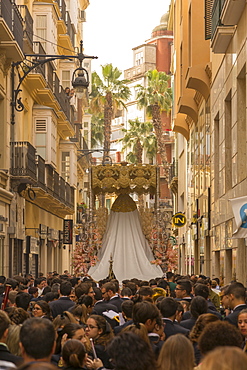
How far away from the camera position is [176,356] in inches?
212

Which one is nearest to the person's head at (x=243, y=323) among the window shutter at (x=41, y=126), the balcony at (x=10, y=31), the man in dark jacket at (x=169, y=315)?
the man in dark jacket at (x=169, y=315)

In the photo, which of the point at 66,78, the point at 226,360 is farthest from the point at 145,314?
the point at 66,78

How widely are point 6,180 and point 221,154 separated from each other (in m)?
7.23

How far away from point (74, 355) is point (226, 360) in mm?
2658

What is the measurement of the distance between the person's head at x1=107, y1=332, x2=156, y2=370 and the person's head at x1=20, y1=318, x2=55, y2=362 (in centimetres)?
72

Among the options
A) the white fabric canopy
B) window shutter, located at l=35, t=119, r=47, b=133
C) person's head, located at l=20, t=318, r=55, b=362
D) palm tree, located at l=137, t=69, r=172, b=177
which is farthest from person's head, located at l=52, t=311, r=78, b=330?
palm tree, located at l=137, t=69, r=172, b=177

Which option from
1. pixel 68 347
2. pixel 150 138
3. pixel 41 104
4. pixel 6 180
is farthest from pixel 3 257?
pixel 150 138

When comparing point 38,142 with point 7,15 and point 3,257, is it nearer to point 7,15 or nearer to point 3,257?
point 3,257

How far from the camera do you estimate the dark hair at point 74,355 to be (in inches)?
262

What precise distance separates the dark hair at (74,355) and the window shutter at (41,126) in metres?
28.6

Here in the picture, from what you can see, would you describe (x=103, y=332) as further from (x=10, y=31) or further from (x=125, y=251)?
(x=125, y=251)

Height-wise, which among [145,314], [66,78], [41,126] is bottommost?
[145,314]

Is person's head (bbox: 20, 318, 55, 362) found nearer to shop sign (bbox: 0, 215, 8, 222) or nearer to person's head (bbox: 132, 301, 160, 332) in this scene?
person's head (bbox: 132, 301, 160, 332)

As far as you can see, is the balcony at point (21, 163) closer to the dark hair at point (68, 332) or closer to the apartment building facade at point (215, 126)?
the apartment building facade at point (215, 126)
